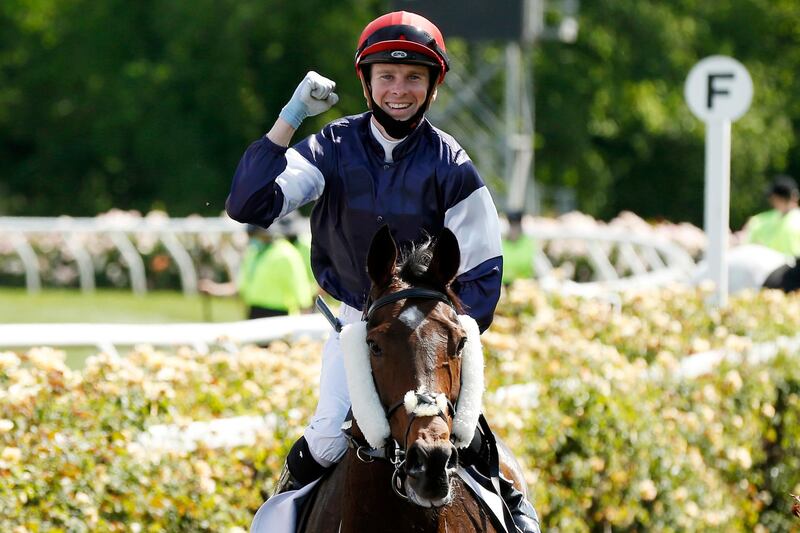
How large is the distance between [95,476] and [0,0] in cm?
2916

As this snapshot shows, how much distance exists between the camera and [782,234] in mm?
13117

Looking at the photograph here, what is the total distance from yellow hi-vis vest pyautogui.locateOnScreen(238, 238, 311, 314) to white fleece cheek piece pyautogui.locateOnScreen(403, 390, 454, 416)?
7.48 meters

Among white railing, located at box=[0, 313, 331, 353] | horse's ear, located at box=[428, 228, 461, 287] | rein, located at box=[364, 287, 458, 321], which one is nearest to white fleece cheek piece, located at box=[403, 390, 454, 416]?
rein, located at box=[364, 287, 458, 321]

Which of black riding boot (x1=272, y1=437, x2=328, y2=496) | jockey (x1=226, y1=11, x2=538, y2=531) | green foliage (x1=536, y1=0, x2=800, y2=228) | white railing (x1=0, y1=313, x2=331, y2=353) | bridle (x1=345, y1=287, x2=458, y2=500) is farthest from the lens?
green foliage (x1=536, y1=0, x2=800, y2=228)

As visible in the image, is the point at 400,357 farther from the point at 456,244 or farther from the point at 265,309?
the point at 265,309

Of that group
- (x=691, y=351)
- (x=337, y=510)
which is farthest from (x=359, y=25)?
(x=337, y=510)

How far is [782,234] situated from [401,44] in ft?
32.0

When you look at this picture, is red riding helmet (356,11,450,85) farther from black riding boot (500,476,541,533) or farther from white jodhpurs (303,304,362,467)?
black riding boot (500,476,541,533)

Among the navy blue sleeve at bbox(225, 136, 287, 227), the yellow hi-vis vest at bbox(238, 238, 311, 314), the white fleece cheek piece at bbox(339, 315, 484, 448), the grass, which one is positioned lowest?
the grass

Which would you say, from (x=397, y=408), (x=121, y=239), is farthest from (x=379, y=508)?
(x=121, y=239)

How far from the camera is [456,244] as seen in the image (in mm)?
3625

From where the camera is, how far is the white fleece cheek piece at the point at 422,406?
10.8 feet

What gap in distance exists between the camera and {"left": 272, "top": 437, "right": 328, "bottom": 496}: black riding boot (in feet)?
13.7

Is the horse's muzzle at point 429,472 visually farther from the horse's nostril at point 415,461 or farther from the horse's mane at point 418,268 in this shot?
the horse's mane at point 418,268
